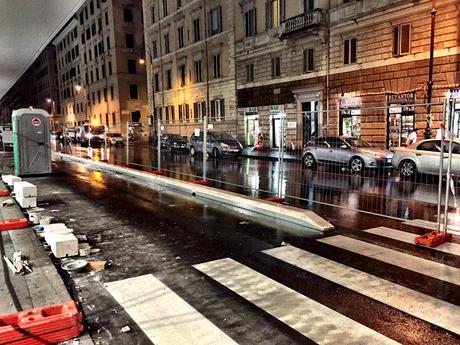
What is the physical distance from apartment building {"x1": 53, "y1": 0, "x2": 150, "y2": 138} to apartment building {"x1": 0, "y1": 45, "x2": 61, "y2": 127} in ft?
49.9

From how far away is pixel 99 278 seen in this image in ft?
16.3

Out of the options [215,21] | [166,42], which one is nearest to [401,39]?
[215,21]

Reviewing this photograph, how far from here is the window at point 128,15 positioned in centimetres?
6022

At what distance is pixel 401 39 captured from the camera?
23234 mm

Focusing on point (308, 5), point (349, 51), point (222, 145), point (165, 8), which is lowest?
point (222, 145)

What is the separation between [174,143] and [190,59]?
18.9m

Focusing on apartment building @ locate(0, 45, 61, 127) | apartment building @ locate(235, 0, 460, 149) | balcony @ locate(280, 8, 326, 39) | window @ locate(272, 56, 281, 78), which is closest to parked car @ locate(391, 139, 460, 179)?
apartment building @ locate(235, 0, 460, 149)

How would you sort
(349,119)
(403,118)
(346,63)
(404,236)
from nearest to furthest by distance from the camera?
(404,236)
(403,118)
(349,119)
(346,63)

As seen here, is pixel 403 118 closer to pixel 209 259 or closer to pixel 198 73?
pixel 209 259

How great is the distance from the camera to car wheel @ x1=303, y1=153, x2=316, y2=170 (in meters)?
16.1

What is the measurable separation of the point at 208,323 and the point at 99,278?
5.91 ft

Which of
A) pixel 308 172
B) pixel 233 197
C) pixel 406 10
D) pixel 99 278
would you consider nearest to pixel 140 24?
pixel 406 10

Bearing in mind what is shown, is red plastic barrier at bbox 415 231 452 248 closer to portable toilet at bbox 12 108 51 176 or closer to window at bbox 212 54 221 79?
portable toilet at bbox 12 108 51 176

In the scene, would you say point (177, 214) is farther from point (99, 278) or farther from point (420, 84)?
point (420, 84)
